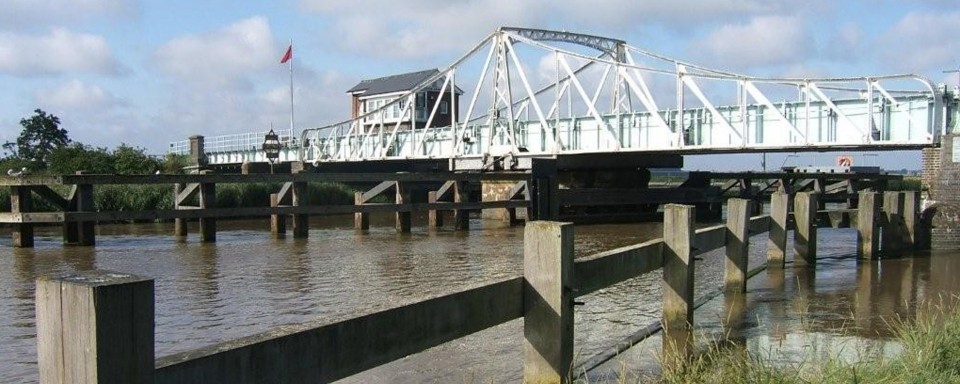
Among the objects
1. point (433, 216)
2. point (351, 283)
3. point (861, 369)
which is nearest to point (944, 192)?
point (433, 216)

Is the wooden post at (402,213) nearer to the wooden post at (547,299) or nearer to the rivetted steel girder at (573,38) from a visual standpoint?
the wooden post at (547,299)

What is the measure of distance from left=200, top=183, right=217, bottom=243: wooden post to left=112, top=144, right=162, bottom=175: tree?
27.4 m

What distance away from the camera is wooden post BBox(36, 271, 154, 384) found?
221cm

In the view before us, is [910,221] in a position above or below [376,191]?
below

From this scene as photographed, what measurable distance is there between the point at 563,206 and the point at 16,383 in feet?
67.3

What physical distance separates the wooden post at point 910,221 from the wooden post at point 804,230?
3.56 m

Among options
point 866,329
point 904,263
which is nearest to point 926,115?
point 904,263

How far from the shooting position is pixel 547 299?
4.59m

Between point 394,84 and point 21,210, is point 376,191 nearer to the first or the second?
point 21,210

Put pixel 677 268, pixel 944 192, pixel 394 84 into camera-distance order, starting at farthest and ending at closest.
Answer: pixel 394 84 < pixel 944 192 < pixel 677 268

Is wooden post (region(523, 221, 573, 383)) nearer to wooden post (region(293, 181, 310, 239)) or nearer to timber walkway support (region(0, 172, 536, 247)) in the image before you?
timber walkway support (region(0, 172, 536, 247))

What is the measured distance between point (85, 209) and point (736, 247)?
32.6 feet

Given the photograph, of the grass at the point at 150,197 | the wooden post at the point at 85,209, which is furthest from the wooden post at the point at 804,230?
the wooden post at the point at 85,209

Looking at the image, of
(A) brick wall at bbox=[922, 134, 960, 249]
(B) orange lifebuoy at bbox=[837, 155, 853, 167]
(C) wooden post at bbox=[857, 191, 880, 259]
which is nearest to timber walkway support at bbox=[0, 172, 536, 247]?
(C) wooden post at bbox=[857, 191, 880, 259]
